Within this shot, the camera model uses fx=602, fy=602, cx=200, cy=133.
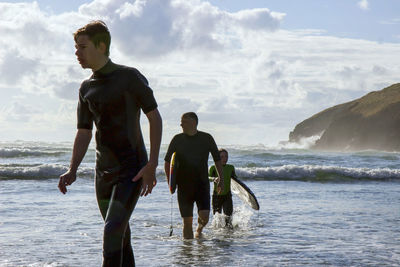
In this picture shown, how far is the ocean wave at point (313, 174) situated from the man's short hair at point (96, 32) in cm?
1898

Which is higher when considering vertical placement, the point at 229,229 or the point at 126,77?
the point at 126,77

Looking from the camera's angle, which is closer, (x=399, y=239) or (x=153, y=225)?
(x=399, y=239)

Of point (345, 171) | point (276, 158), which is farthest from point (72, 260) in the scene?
point (276, 158)

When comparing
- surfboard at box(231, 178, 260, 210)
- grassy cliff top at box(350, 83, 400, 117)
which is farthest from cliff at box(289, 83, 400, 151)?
surfboard at box(231, 178, 260, 210)

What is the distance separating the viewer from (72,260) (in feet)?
23.1

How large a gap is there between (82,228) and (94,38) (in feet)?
20.2

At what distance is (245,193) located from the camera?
10805 mm

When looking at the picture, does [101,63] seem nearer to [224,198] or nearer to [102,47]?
[102,47]

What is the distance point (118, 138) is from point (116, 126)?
8 centimetres

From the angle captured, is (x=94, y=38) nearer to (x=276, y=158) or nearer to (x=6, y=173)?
(x=6, y=173)

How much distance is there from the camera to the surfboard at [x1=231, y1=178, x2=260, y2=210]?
34.1 ft

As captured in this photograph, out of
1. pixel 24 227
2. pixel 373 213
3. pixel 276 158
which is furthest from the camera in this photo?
pixel 276 158

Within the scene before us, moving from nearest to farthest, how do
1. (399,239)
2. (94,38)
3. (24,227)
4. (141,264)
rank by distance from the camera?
(94,38) → (141,264) → (399,239) → (24,227)

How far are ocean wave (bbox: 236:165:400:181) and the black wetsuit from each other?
18.8 m
